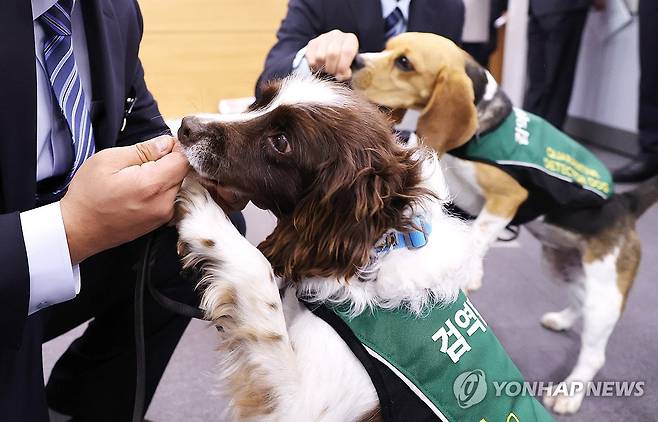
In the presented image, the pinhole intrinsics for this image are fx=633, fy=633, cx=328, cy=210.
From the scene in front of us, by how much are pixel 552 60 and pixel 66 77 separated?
370 centimetres

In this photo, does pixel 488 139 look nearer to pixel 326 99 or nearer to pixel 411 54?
pixel 411 54

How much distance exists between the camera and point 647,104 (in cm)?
374

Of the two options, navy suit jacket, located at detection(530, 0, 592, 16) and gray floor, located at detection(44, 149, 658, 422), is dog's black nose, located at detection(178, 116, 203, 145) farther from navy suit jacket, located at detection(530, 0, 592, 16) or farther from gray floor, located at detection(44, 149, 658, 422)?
navy suit jacket, located at detection(530, 0, 592, 16)

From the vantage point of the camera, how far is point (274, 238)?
1.09m

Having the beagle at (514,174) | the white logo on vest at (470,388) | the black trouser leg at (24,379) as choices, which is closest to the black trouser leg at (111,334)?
the black trouser leg at (24,379)

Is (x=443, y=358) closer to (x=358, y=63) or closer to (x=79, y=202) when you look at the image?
(x=79, y=202)

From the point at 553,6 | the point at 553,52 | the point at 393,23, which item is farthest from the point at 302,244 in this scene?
the point at 553,52

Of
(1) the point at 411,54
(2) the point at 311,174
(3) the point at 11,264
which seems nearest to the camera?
(3) the point at 11,264

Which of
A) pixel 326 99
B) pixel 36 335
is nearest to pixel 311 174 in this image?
pixel 326 99

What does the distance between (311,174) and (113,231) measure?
32 cm

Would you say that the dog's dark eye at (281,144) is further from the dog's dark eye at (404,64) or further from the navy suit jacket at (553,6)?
the navy suit jacket at (553,6)

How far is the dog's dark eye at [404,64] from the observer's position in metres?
1.76

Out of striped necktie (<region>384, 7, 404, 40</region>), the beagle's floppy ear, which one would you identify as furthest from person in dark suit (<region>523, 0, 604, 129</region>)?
striped necktie (<region>384, 7, 404, 40</region>)

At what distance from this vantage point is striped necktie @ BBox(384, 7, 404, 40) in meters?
1.59
